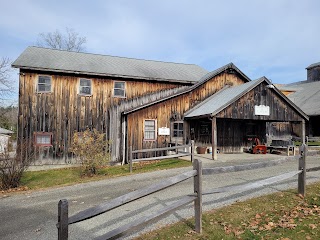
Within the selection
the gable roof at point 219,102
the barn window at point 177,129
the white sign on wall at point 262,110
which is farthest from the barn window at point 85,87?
the white sign on wall at point 262,110

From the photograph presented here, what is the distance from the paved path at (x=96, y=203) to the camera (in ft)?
A: 19.4

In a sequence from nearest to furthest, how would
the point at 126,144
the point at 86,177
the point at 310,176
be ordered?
the point at 310,176
the point at 86,177
the point at 126,144

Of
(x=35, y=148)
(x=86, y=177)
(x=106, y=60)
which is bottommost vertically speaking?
(x=86, y=177)

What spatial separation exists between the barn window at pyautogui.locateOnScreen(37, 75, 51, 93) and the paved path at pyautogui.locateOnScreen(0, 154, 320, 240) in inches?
353

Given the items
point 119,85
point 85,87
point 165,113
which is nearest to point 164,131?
point 165,113

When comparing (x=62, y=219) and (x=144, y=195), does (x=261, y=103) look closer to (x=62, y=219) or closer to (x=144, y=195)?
(x=144, y=195)

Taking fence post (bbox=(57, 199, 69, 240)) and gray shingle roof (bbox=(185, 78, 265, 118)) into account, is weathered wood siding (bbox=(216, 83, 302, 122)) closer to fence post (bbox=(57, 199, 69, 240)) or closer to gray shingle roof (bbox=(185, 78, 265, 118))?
gray shingle roof (bbox=(185, 78, 265, 118))

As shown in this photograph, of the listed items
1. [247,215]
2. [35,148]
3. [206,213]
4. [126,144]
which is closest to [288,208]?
[247,215]

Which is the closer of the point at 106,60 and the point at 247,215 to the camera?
the point at 247,215

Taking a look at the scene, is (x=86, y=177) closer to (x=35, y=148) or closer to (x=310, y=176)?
(x=35, y=148)

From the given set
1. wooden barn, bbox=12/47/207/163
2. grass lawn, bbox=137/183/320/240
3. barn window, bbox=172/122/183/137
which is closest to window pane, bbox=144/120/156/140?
barn window, bbox=172/122/183/137

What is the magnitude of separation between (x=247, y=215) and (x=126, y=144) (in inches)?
511

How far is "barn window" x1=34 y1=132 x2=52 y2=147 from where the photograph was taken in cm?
1720

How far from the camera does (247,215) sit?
6.15 metres
